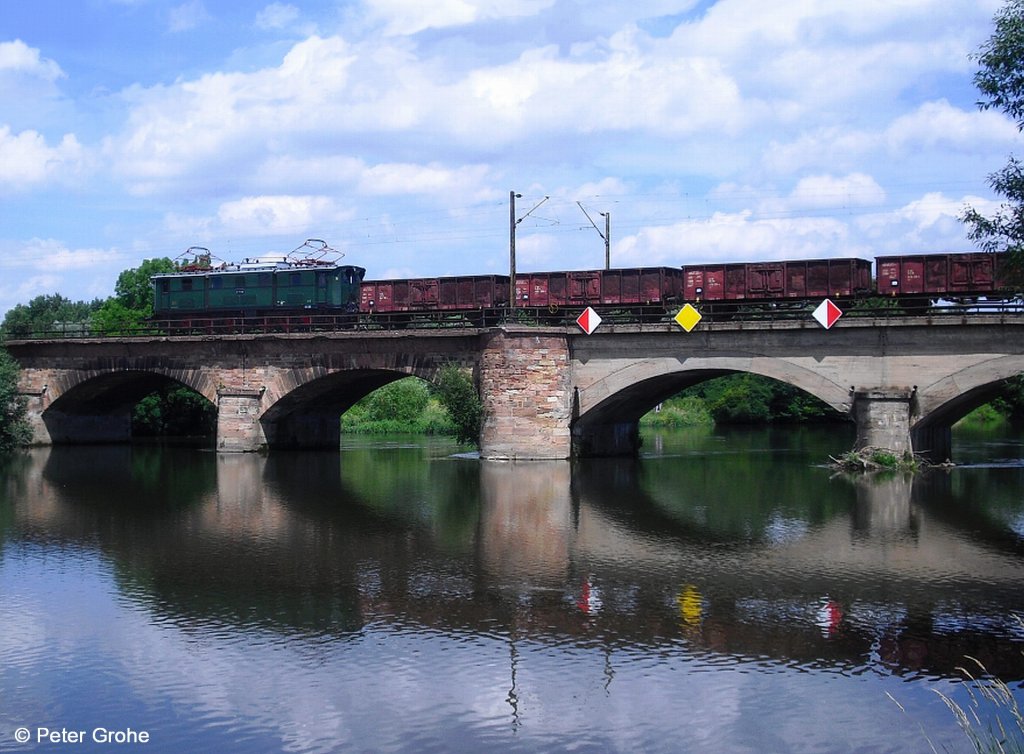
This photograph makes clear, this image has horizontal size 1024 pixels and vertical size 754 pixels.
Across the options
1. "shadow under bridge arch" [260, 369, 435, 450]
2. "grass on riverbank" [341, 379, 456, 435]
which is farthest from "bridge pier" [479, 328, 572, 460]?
"grass on riverbank" [341, 379, 456, 435]

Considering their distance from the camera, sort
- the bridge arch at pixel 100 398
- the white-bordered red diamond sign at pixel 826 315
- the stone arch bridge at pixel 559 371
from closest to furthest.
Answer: the stone arch bridge at pixel 559 371, the white-bordered red diamond sign at pixel 826 315, the bridge arch at pixel 100 398

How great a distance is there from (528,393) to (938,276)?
15610mm

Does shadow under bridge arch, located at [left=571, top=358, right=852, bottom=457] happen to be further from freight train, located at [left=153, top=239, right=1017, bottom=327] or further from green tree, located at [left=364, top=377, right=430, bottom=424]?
green tree, located at [left=364, top=377, right=430, bottom=424]

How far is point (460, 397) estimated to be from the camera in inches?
1671

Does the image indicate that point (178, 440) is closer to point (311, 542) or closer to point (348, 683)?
point (311, 542)

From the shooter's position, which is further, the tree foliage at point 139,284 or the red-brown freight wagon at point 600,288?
the tree foliage at point 139,284

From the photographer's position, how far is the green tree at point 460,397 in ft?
139

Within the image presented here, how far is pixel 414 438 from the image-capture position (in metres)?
64.8

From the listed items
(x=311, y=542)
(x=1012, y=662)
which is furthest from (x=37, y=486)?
(x=1012, y=662)

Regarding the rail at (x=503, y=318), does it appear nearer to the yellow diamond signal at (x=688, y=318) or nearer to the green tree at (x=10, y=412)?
the yellow diamond signal at (x=688, y=318)

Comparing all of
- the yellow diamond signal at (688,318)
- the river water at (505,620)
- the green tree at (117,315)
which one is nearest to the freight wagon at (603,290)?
the yellow diamond signal at (688,318)

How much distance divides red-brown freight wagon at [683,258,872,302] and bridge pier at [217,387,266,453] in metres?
18.9

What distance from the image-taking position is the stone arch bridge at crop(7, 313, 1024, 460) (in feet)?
118

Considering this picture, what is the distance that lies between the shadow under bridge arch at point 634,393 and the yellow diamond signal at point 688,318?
134 centimetres
